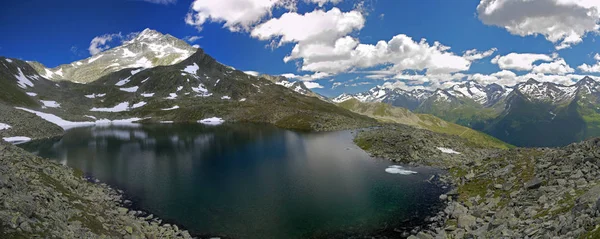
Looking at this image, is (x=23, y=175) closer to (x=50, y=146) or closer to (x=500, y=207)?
(x=500, y=207)

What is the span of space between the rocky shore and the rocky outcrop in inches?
1184

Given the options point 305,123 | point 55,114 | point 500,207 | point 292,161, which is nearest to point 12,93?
point 55,114

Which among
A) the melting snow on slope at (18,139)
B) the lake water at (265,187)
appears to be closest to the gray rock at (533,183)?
the lake water at (265,187)

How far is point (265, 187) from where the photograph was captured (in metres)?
51.8

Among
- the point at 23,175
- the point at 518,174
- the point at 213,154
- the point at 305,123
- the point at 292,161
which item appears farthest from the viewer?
the point at 305,123

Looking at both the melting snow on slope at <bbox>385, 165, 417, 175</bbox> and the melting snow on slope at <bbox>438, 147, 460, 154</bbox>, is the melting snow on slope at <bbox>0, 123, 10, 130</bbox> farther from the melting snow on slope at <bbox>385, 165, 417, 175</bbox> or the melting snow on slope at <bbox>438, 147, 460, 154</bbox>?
the melting snow on slope at <bbox>438, 147, 460, 154</bbox>

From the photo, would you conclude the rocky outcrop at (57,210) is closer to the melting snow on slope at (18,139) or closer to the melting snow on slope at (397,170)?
the melting snow on slope at (397,170)

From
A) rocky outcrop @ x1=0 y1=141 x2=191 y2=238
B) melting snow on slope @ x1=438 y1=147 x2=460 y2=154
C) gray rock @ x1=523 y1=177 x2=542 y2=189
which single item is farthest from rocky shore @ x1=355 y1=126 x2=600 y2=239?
rocky outcrop @ x1=0 y1=141 x2=191 y2=238

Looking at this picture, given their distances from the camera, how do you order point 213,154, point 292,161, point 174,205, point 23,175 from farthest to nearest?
A: point 213,154 < point 292,161 < point 174,205 < point 23,175

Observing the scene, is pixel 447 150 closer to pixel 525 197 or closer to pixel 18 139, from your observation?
pixel 525 197

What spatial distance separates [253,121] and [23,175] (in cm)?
16141

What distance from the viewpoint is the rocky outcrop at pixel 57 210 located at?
74.3 feet

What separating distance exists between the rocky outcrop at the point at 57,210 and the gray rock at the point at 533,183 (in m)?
42.4

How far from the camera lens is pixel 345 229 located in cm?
3656
